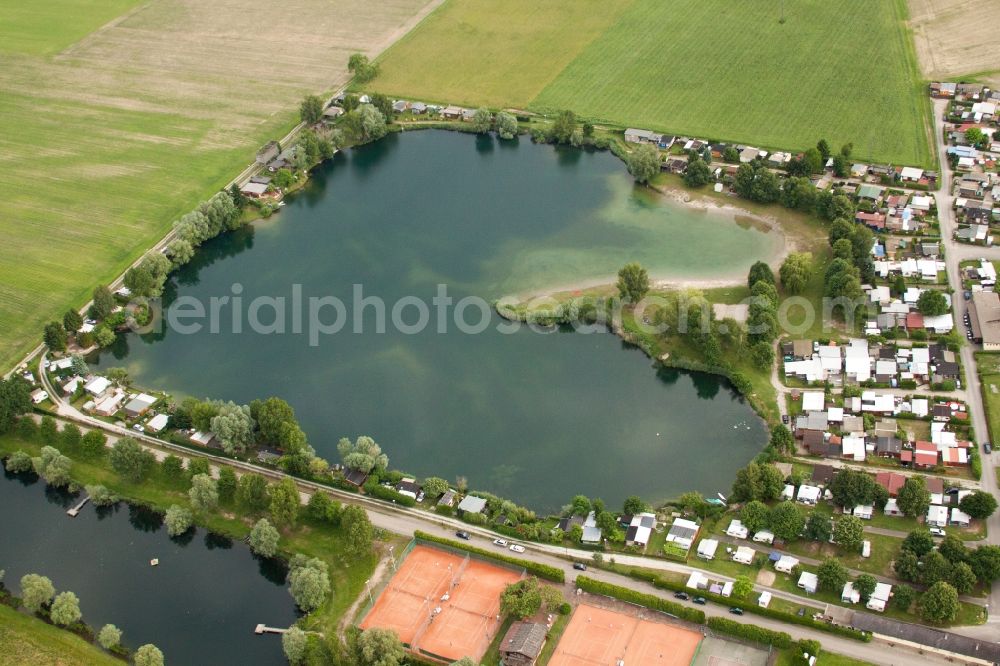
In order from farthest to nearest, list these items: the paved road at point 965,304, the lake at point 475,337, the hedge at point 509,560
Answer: the lake at point 475,337, the paved road at point 965,304, the hedge at point 509,560

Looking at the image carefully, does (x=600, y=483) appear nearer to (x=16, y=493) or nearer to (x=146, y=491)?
(x=146, y=491)

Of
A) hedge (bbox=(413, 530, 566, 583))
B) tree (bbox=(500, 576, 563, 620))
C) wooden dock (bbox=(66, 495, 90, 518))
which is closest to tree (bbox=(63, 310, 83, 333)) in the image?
wooden dock (bbox=(66, 495, 90, 518))

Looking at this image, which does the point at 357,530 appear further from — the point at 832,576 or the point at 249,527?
the point at 832,576

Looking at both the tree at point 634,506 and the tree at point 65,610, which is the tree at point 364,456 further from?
the tree at point 65,610

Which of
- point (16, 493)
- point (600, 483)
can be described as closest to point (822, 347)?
point (600, 483)

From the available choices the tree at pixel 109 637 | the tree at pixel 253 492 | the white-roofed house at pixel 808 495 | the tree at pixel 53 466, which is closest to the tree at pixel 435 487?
the tree at pixel 253 492

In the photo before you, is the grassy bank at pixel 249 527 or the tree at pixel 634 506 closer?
the grassy bank at pixel 249 527

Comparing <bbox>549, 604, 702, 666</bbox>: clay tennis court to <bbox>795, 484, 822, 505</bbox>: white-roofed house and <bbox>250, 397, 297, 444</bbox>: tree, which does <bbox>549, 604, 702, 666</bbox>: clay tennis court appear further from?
<bbox>250, 397, 297, 444</bbox>: tree
